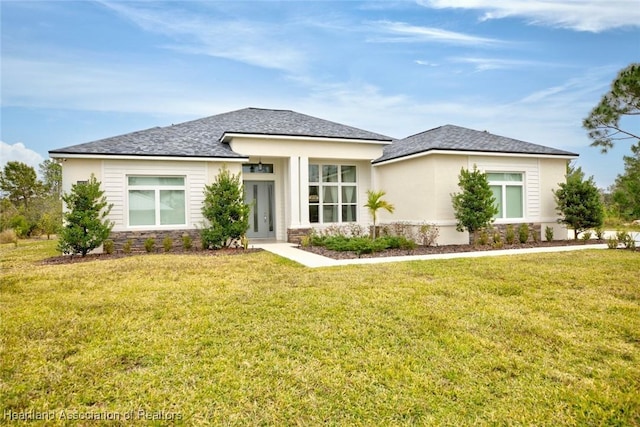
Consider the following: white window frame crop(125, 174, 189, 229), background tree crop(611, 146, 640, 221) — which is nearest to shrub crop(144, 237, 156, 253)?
white window frame crop(125, 174, 189, 229)

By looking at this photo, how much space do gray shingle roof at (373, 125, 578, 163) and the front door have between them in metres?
5.07

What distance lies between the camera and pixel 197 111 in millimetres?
22234

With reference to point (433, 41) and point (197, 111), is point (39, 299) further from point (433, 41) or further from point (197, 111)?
point (197, 111)

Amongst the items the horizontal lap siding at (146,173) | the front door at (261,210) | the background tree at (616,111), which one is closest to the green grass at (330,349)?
the horizontal lap siding at (146,173)

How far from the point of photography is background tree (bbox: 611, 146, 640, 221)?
466 inches

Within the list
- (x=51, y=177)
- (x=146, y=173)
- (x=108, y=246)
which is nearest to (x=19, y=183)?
(x=51, y=177)

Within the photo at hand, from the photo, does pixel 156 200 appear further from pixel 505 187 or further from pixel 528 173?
pixel 528 173

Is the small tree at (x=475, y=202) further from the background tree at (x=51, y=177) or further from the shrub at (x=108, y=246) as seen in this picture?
the background tree at (x=51, y=177)

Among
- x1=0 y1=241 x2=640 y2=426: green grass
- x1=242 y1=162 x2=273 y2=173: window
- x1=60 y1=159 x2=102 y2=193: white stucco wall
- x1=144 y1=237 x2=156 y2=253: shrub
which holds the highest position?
x1=242 y1=162 x2=273 y2=173: window

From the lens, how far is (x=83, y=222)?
37.8ft

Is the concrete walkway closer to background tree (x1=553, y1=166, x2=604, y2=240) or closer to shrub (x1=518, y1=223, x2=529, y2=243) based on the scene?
shrub (x1=518, y1=223, x2=529, y2=243)

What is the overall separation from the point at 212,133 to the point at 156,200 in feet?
14.5

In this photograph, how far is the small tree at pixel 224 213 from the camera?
12953 millimetres

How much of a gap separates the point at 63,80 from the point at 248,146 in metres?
6.87
